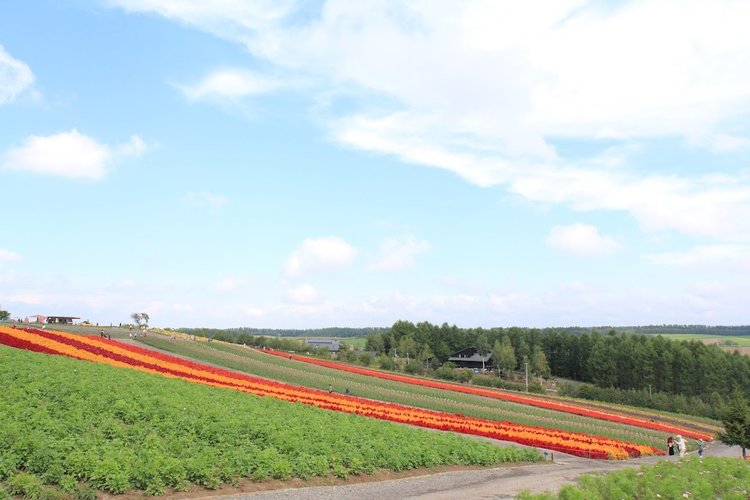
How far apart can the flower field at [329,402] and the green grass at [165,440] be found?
625 cm

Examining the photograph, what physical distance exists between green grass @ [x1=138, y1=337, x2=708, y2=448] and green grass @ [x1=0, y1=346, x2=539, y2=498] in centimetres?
1993

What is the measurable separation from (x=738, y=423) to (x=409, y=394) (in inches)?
1063

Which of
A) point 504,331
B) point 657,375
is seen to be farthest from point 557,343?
point 657,375

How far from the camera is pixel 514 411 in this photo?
5003cm

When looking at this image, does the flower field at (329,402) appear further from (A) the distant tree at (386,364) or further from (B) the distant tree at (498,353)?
(B) the distant tree at (498,353)

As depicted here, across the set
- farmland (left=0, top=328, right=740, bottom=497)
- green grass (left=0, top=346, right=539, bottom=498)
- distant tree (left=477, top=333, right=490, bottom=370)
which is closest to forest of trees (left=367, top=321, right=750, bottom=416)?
distant tree (left=477, top=333, right=490, bottom=370)

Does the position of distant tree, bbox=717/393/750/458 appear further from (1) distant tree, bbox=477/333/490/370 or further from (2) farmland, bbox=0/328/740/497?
(1) distant tree, bbox=477/333/490/370

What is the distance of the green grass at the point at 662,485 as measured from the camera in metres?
16.1

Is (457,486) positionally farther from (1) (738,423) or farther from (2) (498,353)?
(2) (498,353)

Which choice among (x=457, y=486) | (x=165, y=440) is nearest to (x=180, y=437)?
(x=165, y=440)

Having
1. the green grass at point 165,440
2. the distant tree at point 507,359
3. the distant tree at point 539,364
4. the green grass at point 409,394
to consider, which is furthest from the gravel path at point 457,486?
the distant tree at point 539,364

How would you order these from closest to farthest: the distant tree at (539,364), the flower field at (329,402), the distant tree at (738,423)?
the flower field at (329,402), the distant tree at (738,423), the distant tree at (539,364)

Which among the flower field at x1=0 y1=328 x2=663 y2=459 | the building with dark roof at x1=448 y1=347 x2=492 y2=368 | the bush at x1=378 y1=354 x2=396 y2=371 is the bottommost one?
the building with dark roof at x1=448 y1=347 x2=492 y2=368

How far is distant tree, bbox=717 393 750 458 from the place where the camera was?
4144cm
